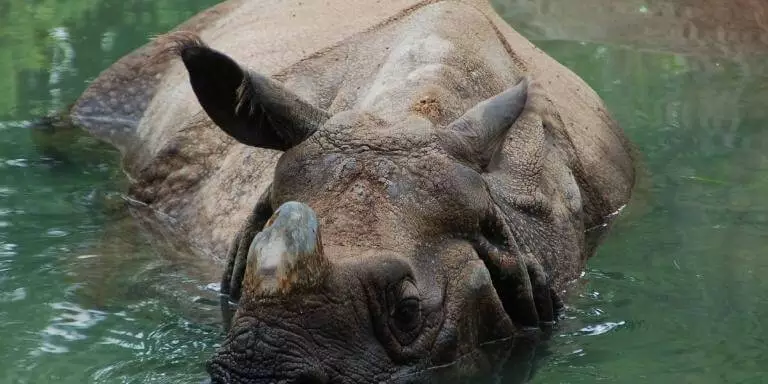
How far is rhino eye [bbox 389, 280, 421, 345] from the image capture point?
511 cm

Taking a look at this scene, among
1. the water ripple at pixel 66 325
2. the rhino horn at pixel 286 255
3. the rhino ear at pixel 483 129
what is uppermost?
the rhino horn at pixel 286 255

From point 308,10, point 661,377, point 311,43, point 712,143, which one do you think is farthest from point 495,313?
point 712,143

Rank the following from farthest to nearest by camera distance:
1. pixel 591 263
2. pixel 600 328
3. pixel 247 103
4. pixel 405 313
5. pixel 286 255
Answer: pixel 591 263 < pixel 600 328 < pixel 247 103 < pixel 405 313 < pixel 286 255

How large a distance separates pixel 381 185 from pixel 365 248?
378mm

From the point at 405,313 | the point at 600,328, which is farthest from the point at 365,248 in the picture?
the point at 600,328

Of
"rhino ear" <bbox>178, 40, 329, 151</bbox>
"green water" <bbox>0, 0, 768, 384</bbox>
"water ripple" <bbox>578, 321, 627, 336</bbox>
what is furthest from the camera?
"water ripple" <bbox>578, 321, 627, 336</bbox>

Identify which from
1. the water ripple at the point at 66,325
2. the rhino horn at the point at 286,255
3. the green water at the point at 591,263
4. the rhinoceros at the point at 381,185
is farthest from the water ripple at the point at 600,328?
the water ripple at the point at 66,325

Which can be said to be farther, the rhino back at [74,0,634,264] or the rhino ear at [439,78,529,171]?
the rhino back at [74,0,634,264]

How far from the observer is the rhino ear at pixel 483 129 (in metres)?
5.75

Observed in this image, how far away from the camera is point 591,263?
7406 mm

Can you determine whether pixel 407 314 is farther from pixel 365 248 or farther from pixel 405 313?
pixel 365 248

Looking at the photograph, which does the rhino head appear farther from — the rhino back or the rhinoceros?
the rhino back

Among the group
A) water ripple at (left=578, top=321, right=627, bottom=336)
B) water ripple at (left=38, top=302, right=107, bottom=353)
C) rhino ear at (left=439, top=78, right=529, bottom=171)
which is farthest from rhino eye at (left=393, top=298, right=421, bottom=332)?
water ripple at (left=38, top=302, right=107, bottom=353)

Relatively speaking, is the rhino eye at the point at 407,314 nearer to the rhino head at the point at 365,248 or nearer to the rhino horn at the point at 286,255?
the rhino head at the point at 365,248
